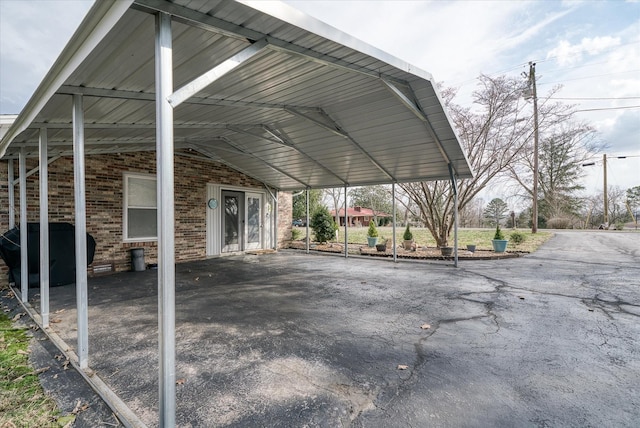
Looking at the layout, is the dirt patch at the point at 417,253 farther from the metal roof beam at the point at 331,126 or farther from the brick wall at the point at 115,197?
the brick wall at the point at 115,197

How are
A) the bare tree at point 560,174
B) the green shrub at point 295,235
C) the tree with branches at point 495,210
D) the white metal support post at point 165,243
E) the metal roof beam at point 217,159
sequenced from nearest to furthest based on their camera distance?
the white metal support post at point 165,243
the metal roof beam at point 217,159
the green shrub at point 295,235
the bare tree at point 560,174
the tree with branches at point 495,210

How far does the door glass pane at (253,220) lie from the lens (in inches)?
444

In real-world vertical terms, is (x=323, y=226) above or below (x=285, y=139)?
below

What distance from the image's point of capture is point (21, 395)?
7.96 feet

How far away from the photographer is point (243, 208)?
36.2 feet

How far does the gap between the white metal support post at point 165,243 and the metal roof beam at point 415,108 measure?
113 inches

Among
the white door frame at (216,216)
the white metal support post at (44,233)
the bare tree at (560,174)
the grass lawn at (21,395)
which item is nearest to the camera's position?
the grass lawn at (21,395)

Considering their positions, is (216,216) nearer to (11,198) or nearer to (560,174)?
(11,198)

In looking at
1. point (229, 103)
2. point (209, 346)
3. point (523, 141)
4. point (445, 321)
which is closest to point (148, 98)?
point (229, 103)

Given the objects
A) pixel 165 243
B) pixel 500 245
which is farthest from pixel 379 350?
pixel 500 245

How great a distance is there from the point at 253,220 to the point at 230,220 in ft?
3.38

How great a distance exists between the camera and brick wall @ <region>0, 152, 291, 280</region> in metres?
6.42

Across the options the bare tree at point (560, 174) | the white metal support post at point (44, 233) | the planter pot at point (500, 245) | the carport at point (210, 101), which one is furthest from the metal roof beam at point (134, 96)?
the bare tree at point (560, 174)

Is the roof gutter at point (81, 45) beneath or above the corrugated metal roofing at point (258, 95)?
beneath
